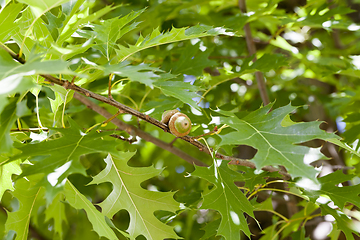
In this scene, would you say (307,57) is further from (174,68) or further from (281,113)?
(281,113)

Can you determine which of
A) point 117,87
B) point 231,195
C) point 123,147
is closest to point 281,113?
point 231,195

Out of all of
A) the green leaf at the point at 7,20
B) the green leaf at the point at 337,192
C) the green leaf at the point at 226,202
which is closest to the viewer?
the green leaf at the point at 7,20

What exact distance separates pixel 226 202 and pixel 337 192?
418mm

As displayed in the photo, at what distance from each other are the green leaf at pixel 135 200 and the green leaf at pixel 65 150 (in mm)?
205

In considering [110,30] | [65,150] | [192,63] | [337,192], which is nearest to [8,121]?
[65,150]

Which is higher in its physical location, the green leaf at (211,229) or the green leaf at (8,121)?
the green leaf at (8,121)

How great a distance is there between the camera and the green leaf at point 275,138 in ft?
2.38

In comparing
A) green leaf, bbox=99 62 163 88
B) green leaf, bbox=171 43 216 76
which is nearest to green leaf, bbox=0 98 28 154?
green leaf, bbox=99 62 163 88

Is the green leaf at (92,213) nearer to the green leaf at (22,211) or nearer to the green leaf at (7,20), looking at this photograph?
the green leaf at (22,211)

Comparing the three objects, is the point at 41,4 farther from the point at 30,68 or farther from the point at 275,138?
the point at 275,138

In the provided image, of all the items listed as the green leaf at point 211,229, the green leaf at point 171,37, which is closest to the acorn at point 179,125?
the green leaf at point 171,37

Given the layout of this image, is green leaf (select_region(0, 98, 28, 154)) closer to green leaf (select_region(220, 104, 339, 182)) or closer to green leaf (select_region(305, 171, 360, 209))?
green leaf (select_region(220, 104, 339, 182))

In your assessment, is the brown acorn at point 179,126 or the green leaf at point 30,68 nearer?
the green leaf at point 30,68

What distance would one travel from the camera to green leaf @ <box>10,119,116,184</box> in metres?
0.71
